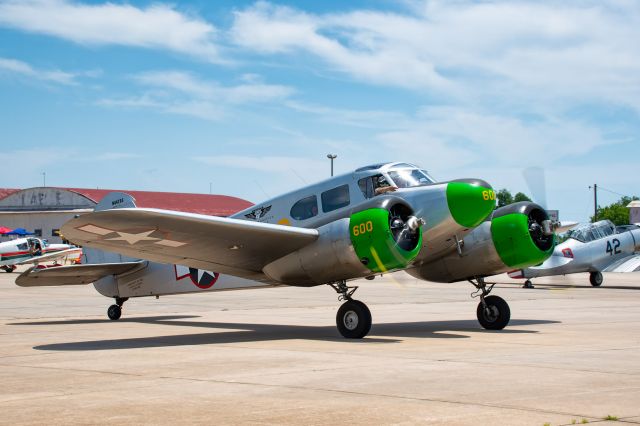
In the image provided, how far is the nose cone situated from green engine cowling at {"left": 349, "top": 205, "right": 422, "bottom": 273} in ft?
2.66

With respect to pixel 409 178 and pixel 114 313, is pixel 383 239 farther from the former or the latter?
pixel 114 313

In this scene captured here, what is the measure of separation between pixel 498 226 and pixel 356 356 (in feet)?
18.4

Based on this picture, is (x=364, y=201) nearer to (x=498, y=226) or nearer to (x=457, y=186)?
(x=457, y=186)

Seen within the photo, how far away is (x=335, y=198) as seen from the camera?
50.0 ft

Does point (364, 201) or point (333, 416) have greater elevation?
point (364, 201)

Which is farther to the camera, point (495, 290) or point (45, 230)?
point (45, 230)

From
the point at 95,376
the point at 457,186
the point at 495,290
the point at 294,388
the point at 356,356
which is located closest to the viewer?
the point at 294,388

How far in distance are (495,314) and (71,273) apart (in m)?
9.20

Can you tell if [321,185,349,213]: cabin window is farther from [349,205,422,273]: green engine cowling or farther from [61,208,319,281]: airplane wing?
[349,205,422,273]: green engine cowling

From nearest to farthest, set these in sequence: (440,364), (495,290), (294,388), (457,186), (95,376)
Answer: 1. (294,388)
2. (95,376)
3. (440,364)
4. (457,186)
5. (495,290)

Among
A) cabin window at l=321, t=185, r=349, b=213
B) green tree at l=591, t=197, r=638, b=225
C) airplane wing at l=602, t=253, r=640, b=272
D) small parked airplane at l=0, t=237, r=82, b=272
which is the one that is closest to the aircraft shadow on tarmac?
cabin window at l=321, t=185, r=349, b=213

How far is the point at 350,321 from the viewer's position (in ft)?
46.6

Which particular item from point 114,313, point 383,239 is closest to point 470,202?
point 383,239

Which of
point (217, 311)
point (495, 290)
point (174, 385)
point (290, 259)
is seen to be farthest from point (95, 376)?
point (495, 290)
